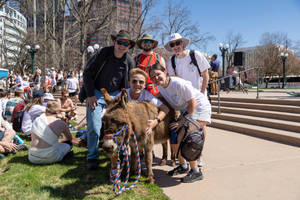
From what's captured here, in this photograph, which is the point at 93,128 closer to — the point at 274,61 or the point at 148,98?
the point at 148,98

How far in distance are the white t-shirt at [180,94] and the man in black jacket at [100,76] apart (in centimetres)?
88

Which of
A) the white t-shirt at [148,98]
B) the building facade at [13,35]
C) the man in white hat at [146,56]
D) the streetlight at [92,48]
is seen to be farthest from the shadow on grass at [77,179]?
the building facade at [13,35]

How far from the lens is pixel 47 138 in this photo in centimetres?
410

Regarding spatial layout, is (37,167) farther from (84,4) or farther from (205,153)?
(84,4)

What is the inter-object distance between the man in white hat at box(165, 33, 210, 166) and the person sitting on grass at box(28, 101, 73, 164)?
2.49 m

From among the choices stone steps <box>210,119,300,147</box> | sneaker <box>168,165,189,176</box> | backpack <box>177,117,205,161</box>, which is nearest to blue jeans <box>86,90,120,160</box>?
sneaker <box>168,165,189,176</box>

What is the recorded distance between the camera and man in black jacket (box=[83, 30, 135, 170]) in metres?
3.88

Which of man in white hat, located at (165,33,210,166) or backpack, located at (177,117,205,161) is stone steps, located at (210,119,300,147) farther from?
backpack, located at (177,117,205,161)

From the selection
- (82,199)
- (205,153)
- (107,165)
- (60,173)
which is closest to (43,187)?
(60,173)

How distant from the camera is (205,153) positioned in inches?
199

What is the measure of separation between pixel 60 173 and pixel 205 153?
10.1 ft

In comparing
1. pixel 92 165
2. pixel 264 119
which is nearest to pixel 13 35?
pixel 92 165

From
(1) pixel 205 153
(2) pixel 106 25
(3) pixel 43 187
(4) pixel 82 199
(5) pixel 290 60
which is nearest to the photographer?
(4) pixel 82 199

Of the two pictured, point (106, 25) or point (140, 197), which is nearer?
point (140, 197)
